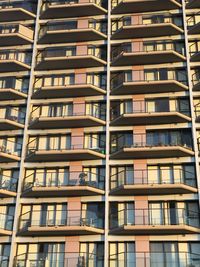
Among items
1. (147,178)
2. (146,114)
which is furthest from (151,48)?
(147,178)

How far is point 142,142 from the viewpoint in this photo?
1452 inches

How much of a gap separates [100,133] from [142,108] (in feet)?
13.3

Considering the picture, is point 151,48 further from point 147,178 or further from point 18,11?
point 18,11

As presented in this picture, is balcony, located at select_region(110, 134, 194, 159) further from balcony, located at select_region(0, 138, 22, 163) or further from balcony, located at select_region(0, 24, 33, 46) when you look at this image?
balcony, located at select_region(0, 24, 33, 46)

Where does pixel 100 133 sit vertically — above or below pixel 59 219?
above

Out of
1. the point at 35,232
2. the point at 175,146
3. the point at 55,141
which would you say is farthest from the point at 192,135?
the point at 35,232

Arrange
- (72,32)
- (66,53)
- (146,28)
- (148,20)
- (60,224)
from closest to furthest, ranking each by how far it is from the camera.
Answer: (60,224)
(146,28)
(72,32)
(66,53)
(148,20)

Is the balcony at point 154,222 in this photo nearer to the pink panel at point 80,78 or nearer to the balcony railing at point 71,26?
the pink panel at point 80,78

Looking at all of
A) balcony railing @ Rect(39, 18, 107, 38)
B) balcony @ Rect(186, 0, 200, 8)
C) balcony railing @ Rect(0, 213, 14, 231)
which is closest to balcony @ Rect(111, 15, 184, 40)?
balcony railing @ Rect(39, 18, 107, 38)

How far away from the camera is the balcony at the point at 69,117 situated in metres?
37.5

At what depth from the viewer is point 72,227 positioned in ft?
107

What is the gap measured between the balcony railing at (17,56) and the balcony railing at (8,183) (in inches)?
457

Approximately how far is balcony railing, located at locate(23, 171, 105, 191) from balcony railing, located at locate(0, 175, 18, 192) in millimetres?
847

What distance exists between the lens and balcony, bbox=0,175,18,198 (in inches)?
1384
